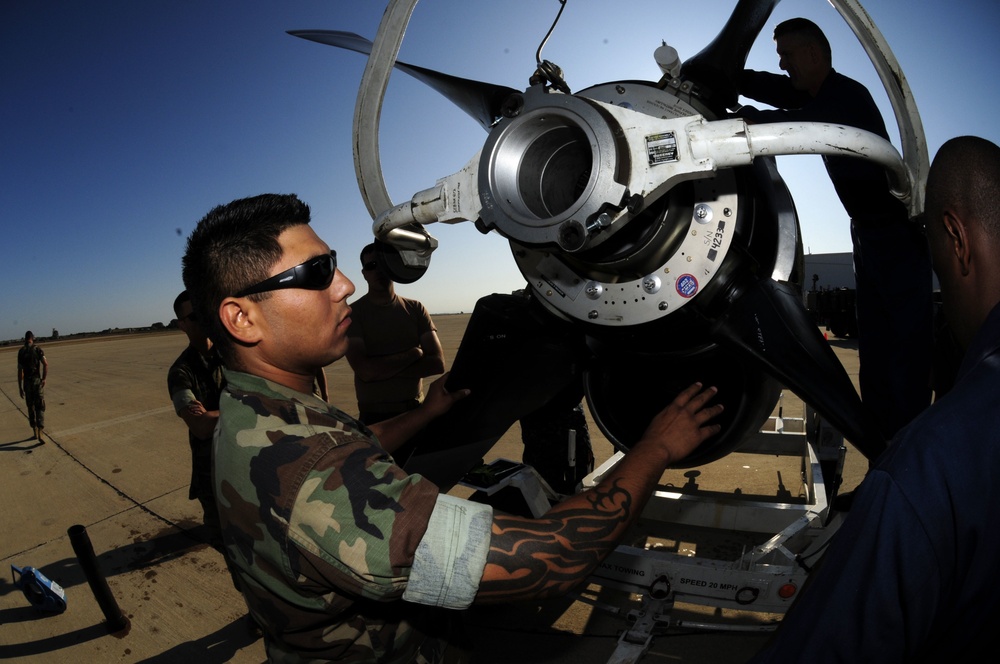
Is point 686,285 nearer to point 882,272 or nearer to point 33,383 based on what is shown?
point 882,272

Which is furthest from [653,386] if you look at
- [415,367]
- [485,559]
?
[415,367]

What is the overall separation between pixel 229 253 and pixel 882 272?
7.84 ft

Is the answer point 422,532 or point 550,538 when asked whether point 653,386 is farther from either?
point 422,532

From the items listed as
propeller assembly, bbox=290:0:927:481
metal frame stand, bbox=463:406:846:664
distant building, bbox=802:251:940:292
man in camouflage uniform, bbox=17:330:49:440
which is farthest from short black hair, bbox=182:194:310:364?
distant building, bbox=802:251:940:292

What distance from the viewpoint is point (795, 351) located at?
64.2 inches

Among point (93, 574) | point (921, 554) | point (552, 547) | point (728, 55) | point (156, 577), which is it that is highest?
point (728, 55)

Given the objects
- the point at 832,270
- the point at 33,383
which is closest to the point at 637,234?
the point at 33,383

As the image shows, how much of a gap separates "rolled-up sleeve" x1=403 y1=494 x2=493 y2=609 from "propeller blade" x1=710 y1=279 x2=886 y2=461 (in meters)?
1.03

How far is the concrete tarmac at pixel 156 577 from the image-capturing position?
2.96 metres

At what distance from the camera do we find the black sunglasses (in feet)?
4.75

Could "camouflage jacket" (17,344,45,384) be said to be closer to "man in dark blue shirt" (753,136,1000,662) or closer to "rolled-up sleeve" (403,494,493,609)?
"rolled-up sleeve" (403,494,493,609)

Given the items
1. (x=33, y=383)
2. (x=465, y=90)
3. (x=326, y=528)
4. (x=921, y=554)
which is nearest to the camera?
(x=921, y=554)

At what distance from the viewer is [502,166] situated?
1.62 meters

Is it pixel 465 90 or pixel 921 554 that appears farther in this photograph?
pixel 465 90
